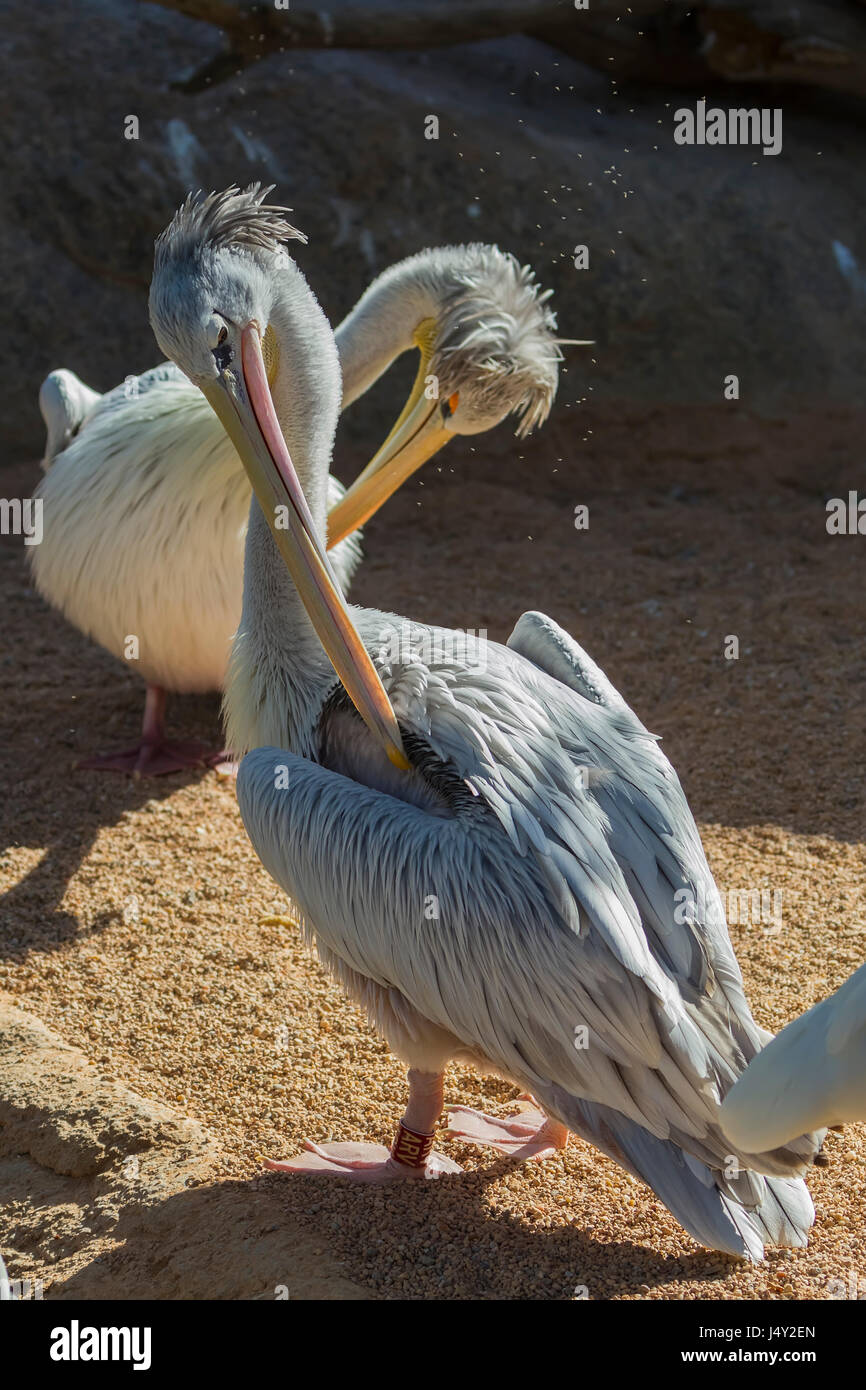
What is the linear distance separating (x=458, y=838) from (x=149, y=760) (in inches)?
98.4

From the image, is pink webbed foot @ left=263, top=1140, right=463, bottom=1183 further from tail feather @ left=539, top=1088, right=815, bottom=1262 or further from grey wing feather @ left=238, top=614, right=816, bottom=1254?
tail feather @ left=539, top=1088, right=815, bottom=1262

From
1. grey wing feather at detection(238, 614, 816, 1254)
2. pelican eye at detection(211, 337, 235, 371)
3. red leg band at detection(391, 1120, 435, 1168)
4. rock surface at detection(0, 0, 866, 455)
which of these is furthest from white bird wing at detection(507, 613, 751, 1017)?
rock surface at detection(0, 0, 866, 455)

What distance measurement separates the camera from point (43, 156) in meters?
7.65

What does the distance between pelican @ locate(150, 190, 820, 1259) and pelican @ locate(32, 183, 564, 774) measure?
3.28 ft

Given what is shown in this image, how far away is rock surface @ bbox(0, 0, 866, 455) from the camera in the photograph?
25.3 ft

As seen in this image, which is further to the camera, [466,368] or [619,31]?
[619,31]

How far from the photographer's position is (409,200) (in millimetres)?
7887

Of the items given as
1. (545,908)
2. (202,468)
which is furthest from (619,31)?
(545,908)

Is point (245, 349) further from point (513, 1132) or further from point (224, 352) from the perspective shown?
point (513, 1132)

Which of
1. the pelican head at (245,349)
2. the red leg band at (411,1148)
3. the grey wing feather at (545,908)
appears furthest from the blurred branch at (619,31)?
the red leg band at (411,1148)

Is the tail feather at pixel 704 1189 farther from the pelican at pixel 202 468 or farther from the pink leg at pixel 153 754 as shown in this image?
the pink leg at pixel 153 754

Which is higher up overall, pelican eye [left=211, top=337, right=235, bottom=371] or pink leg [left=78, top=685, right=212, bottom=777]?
pelican eye [left=211, top=337, right=235, bottom=371]

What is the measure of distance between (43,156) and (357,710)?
5505 mm
